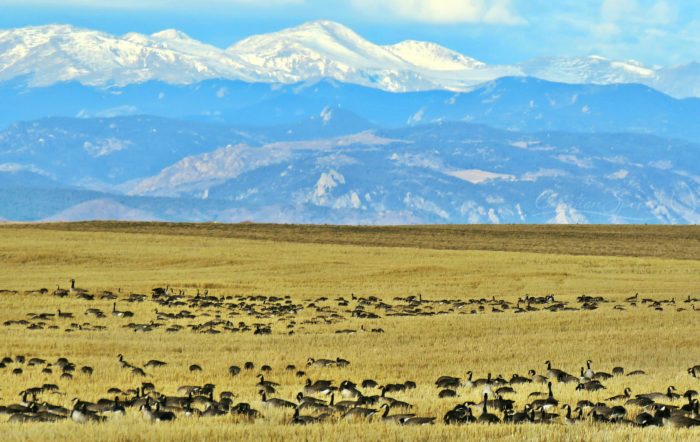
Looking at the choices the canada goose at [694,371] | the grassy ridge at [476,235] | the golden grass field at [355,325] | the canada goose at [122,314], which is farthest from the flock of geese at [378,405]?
the grassy ridge at [476,235]

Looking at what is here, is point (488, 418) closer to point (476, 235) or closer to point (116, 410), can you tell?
point (116, 410)

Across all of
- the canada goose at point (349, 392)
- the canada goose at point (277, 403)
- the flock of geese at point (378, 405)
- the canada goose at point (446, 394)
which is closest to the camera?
the flock of geese at point (378, 405)

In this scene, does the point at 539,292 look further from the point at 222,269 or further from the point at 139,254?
the point at 139,254

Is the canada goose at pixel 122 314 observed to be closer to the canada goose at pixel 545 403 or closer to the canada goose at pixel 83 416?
the canada goose at pixel 83 416

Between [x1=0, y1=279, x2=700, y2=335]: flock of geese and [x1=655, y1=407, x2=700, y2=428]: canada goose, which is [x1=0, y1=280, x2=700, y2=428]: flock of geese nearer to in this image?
[x1=655, y1=407, x2=700, y2=428]: canada goose

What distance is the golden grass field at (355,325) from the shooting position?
53.9 ft

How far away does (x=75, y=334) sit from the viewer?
1300 inches

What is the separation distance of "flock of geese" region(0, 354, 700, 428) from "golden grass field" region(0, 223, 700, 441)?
0.37 meters

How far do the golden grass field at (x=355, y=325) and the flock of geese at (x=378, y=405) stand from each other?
1.21ft

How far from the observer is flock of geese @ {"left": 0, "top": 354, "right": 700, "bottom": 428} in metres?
17.3

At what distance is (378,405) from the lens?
19.3 m

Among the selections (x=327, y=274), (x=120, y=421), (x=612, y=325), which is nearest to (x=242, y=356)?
(x=120, y=421)

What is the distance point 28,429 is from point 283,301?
30.9 meters

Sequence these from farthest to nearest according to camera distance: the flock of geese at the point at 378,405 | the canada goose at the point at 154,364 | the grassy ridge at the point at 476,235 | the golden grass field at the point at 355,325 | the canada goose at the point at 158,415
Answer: the grassy ridge at the point at 476,235 → the canada goose at the point at 154,364 → the flock of geese at the point at 378,405 → the canada goose at the point at 158,415 → the golden grass field at the point at 355,325
